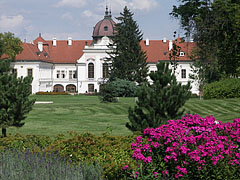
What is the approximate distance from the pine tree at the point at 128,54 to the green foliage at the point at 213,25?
40.0 m

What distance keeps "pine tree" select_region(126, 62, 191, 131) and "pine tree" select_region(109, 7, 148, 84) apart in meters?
47.5

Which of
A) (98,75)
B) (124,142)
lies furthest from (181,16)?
(98,75)

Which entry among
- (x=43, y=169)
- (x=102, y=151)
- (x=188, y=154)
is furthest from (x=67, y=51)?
(x=188, y=154)

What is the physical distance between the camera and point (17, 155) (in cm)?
771

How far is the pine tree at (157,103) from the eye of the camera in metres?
10.3

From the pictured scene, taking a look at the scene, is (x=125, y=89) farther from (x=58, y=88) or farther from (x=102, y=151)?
(x=102, y=151)

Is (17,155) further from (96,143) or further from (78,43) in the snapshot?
(78,43)

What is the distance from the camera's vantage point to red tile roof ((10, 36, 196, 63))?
7281 centimetres

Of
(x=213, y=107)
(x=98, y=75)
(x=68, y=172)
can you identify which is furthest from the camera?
(x=98, y=75)

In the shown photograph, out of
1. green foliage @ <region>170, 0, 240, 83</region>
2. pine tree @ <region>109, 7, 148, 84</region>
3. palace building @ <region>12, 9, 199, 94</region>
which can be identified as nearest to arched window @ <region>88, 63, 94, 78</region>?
palace building @ <region>12, 9, 199, 94</region>

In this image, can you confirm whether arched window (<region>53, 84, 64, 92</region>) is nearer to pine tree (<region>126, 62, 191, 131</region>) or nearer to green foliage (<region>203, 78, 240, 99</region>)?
green foliage (<region>203, 78, 240, 99</region>)

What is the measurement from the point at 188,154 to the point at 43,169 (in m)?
2.50

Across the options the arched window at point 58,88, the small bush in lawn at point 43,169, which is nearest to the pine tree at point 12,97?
the small bush in lawn at point 43,169

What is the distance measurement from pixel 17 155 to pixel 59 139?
182 centimetres
